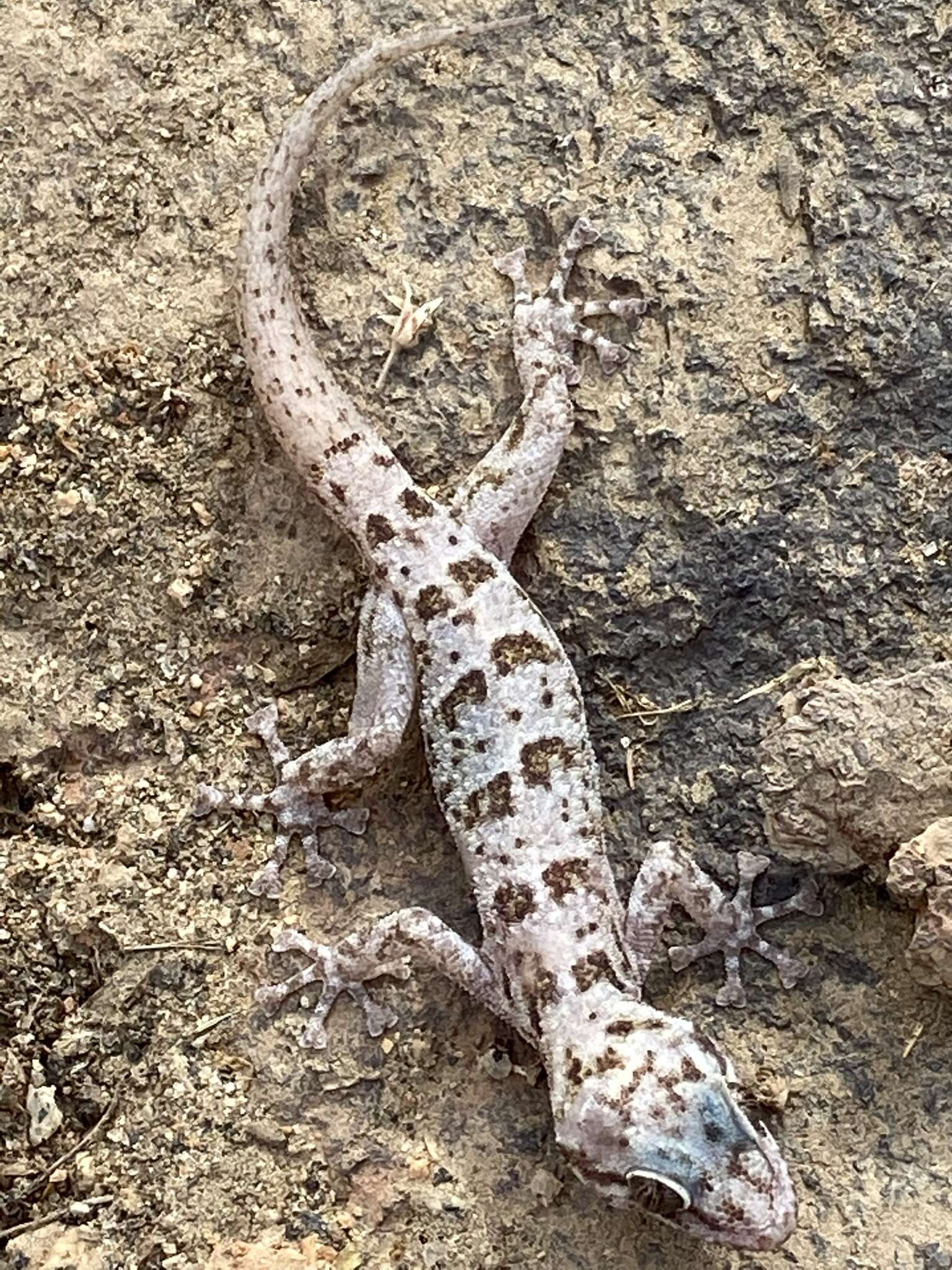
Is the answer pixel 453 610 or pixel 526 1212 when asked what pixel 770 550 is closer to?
pixel 453 610

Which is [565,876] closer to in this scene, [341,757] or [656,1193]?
[341,757]

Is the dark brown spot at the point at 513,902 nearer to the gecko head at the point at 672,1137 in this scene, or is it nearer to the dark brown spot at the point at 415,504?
the gecko head at the point at 672,1137

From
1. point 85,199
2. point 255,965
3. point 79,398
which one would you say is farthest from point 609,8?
point 255,965

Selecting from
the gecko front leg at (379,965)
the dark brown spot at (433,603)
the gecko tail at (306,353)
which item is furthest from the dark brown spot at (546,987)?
the gecko tail at (306,353)

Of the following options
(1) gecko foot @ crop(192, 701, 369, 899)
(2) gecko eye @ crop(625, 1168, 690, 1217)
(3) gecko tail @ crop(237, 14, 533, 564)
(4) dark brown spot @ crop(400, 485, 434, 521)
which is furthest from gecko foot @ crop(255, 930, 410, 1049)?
(4) dark brown spot @ crop(400, 485, 434, 521)

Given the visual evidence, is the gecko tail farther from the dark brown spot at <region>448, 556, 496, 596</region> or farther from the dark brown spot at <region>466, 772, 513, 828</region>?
the dark brown spot at <region>466, 772, 513, 828</region>

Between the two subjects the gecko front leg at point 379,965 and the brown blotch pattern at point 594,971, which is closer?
the brown blotch pattern at point 594,971

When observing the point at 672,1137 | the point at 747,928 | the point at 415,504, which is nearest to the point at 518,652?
the point at 415,504
